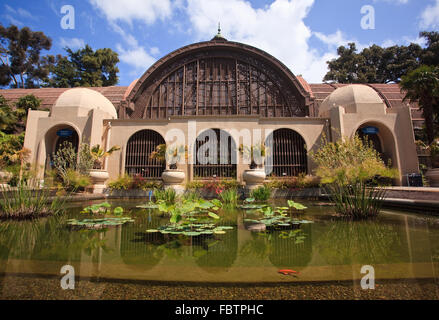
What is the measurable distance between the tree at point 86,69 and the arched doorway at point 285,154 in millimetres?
26732

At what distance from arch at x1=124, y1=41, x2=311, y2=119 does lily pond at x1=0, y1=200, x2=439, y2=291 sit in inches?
579

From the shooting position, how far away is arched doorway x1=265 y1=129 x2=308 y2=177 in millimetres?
13492

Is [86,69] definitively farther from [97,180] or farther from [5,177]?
[5,177]

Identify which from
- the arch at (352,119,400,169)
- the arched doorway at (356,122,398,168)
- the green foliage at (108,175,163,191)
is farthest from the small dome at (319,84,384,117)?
the green foliage at (108,175,163,191)

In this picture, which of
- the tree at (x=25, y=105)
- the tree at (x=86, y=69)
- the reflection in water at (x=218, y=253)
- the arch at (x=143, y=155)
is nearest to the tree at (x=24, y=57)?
the tree at (x=86, y=69)

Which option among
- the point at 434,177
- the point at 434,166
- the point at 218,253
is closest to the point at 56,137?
the point at 218,253

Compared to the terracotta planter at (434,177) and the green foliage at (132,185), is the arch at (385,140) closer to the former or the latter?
the terracotta planter at (434,177)

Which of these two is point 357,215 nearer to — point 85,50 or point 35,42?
point 85,50

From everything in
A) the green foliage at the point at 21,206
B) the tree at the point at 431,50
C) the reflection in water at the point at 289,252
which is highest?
the tree at the point at 431,50

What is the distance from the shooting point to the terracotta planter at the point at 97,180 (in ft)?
37.0

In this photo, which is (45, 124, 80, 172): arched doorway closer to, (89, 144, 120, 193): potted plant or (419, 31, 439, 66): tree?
(89, 144, 120, 193): potted plant

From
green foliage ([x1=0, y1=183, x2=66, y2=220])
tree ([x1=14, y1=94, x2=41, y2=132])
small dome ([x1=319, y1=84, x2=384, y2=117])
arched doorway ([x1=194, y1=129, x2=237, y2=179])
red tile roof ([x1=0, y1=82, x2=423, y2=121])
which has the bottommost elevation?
green foliage ([x1=0, y1=183, x2=66, y2=220])

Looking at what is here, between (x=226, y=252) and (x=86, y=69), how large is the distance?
36.8 m

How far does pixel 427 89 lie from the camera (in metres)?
12.6
